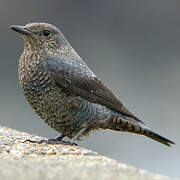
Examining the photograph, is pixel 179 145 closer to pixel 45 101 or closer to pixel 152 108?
pixel 152 108

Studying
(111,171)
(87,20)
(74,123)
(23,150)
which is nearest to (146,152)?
(87,20)

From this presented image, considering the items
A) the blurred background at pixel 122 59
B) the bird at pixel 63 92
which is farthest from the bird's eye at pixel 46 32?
the blurred background at pixel 122 59

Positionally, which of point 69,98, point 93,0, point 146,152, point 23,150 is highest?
point 93,0

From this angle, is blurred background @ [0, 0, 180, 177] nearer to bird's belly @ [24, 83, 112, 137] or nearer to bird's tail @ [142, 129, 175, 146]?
bird's tail @ [142, 129, 175, 146]

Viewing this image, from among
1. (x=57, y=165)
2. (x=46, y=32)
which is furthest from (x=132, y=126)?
(x=57, y=165)

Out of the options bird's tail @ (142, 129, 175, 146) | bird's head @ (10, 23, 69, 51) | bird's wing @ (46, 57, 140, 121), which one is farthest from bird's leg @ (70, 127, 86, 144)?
bird's head @ (10, 23, 69, 51)

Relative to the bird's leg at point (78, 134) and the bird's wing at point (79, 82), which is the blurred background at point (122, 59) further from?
the bird's leg at point (78, 134)
